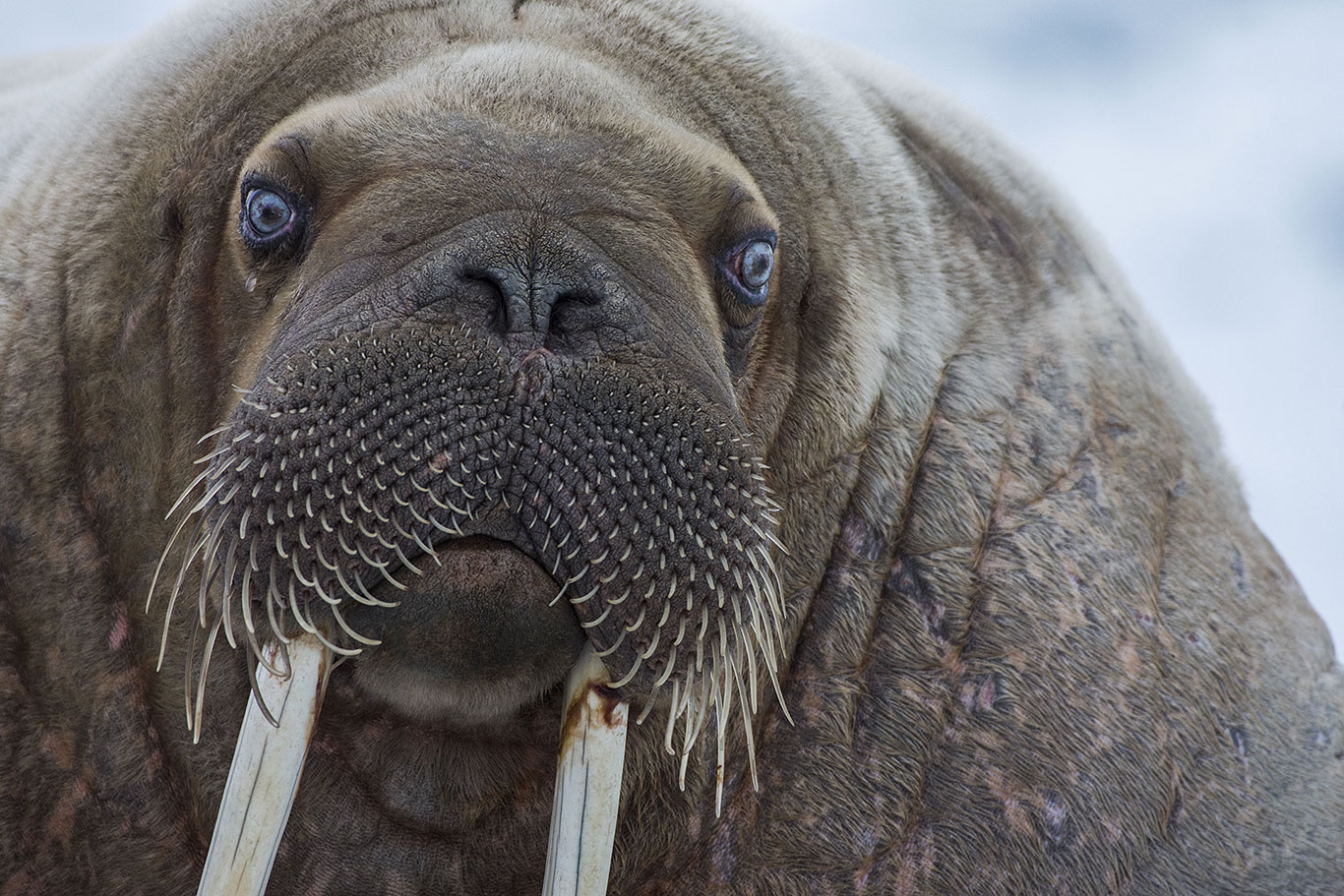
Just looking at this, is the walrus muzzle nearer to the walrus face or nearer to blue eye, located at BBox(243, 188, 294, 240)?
the walrus face

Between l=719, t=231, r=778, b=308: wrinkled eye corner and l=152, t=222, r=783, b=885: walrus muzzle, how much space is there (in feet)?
2.23

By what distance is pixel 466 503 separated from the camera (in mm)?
2678

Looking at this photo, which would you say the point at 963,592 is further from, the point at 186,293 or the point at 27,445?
the point at 27,445

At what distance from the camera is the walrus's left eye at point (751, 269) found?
3.47 meters

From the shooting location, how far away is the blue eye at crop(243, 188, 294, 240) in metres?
3.26

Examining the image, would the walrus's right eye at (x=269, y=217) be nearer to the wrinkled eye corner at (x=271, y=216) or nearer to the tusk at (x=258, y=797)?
the wrinkled eye corner at (x=271, y=216)

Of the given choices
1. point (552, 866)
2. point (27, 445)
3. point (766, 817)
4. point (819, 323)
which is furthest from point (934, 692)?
point (27, 445)

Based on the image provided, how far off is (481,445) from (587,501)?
24cm

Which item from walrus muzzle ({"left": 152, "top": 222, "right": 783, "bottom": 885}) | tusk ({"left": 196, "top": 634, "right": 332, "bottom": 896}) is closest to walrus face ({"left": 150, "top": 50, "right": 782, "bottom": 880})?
walrus muzzle ({"left": 152, "top": 222, "right": 783, "bottom": 885})

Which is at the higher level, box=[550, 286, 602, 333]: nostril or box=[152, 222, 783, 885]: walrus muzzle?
box=[550, 286, 602, 333]: nostril

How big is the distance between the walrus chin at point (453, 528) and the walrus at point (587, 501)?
0.01 meters

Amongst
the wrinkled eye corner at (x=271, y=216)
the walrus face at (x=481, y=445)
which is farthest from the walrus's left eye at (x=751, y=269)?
the wrinkled eye corner at (x=271, y=216)

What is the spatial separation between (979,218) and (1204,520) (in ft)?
3.99

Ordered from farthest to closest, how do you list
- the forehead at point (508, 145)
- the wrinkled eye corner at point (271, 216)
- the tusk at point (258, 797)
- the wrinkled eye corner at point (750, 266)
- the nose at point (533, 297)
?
1. the wrinkled eye corner at point (750, 266)
2. the wrinkled eye corner at point (271, 216)
3. the forehead at point (508, 145)
4. the nose at point (533, 297)
5. the tusk at point (258, 797)
